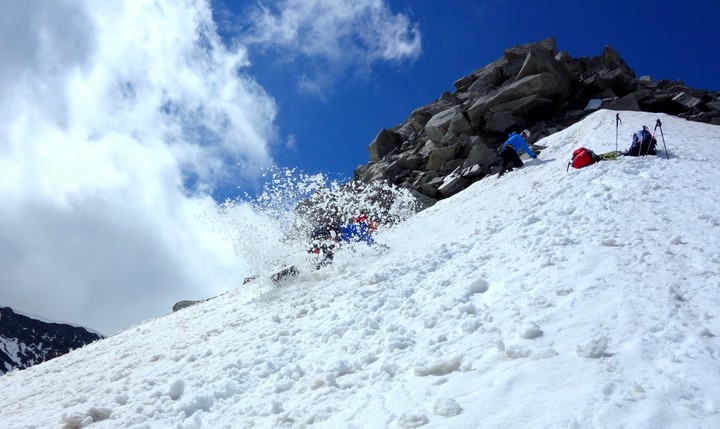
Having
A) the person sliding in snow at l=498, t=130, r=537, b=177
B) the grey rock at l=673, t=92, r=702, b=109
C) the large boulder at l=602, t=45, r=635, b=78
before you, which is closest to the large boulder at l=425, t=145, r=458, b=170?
the person sliding in snow at l=498, t=130, r=537, b=177

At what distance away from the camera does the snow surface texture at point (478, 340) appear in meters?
5.58

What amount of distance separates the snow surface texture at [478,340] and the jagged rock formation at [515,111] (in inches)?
565

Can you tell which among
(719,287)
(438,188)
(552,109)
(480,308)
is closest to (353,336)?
(480,308)

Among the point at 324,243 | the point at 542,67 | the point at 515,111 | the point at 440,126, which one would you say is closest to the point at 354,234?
the point at 324,243

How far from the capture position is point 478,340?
7.38m

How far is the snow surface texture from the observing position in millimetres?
5582

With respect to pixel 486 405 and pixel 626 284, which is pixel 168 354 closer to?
pixel 486 405

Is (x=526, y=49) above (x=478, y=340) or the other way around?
above

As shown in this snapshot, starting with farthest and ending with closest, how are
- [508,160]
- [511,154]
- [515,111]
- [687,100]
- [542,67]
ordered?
[542,67] → [515,111] → [687,100] → [508,160] → [511,154]

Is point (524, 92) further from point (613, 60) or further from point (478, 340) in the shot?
point (478, 340)

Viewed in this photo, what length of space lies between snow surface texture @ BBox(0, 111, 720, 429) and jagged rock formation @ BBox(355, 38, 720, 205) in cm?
1436

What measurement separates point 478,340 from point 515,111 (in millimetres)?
30929

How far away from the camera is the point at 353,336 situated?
916cm

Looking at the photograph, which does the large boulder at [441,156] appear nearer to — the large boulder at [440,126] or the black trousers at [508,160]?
the large boulder at [440,126]
